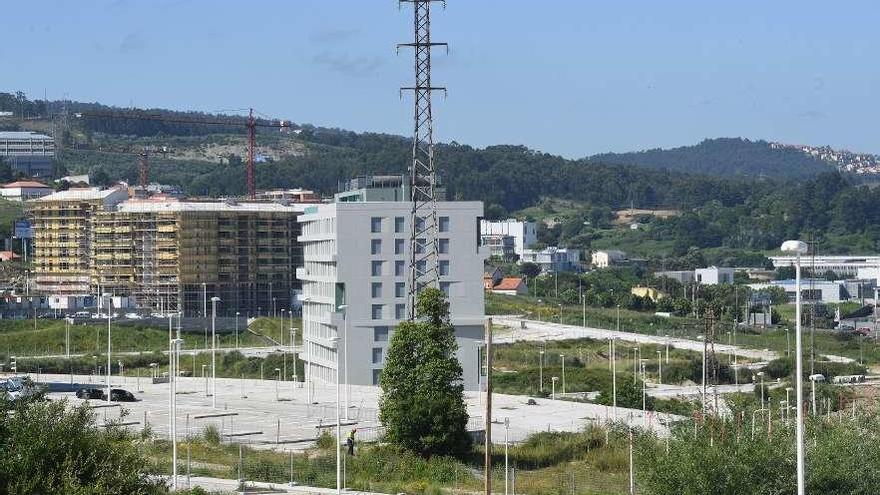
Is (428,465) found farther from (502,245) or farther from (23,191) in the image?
(502,245)

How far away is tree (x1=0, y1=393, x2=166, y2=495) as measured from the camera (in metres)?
25.1

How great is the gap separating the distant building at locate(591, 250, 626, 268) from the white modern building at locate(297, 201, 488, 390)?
96.4m

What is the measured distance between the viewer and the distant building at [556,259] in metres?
149

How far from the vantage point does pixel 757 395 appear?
57.4 metres

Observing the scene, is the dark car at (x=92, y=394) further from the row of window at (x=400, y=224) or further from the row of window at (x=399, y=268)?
the row of window at (x=400, y=224)

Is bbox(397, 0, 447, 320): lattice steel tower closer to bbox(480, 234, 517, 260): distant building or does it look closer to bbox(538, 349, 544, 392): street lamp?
bbox(538, 349, 544, 392): street lamp

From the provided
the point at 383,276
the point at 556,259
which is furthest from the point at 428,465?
the point at 556,259

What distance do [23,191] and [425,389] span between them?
115m

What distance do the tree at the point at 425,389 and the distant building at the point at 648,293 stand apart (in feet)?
242

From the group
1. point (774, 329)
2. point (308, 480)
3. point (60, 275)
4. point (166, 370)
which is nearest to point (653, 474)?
point (308, 480)

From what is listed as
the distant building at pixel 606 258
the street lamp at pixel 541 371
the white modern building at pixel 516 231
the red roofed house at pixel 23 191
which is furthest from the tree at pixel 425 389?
the white modern building at pixel 516 231

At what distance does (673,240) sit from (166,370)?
12027cm

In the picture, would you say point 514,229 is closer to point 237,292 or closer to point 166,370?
point 237,292

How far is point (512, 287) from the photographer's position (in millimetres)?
120875
